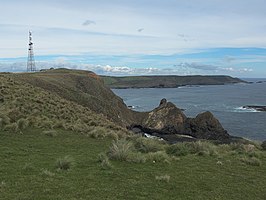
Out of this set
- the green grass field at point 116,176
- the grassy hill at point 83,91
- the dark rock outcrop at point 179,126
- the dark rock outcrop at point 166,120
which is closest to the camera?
the green grass field at point 116,176

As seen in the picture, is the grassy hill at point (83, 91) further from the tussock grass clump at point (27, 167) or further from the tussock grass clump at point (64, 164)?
the tussock grass clump at point (27, 167)

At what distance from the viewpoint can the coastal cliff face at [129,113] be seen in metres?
50.2

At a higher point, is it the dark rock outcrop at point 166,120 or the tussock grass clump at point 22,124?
the tussock grass clump at point 22,124

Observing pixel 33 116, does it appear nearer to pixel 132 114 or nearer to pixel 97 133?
pixel 97 133

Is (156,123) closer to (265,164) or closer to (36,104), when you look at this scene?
(36,104)

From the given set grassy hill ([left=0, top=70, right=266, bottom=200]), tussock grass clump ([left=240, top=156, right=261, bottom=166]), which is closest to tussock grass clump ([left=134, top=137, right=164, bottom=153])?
grassy hill ([left=0, top=70, right=266, bottom=200])

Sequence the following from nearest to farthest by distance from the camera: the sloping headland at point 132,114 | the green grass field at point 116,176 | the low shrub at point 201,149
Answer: the green grass field at point 116,176, the low shrub at point 201,149, the sloping headland at point 132,114

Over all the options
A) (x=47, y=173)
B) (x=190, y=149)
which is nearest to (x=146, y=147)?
(x=190, y=149)

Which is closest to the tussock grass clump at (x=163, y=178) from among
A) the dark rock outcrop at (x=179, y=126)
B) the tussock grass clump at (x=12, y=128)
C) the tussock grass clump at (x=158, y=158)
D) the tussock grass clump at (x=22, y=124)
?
→ the tussock grass clump at (x=158, y=158)

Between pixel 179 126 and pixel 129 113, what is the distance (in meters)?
14.7

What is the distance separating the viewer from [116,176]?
1080cm

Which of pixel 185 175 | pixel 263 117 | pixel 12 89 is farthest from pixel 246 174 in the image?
pixel 263 117

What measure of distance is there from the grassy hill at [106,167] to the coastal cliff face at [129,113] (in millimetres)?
28703

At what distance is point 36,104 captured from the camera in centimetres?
2625
